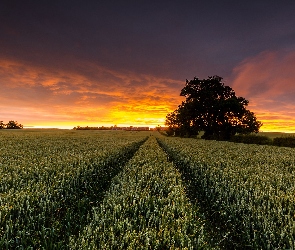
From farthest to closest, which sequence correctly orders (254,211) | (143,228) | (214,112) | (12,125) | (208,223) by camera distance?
(12,125), (214,112), (208,223), (254,211), (143,228)

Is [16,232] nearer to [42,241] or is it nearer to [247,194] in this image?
[42,241]

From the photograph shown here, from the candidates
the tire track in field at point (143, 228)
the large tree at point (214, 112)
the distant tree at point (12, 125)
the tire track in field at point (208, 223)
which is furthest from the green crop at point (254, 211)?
the distant tree at point (12, 125)

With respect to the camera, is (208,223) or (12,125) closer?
(208,223)

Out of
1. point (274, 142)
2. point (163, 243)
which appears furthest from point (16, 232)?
point (274, 142)

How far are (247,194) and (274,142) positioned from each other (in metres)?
36.0

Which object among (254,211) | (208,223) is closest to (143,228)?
(254,211)

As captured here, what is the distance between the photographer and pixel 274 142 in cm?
3750

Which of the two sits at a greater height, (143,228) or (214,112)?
(214,112)

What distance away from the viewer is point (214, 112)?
52.9 meters

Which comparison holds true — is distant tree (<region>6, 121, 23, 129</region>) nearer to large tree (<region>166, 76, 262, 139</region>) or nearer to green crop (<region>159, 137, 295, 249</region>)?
large tree (<region>166, 76, 262, 139</region>)

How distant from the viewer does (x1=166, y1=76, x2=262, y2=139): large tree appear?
5034cm

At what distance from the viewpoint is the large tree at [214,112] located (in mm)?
50344

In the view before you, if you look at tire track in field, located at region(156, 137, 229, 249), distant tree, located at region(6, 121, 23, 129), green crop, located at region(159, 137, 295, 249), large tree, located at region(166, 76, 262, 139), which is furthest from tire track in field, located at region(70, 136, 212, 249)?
distant tree, located at region(6, 121, 23, 129)

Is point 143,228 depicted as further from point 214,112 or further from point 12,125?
point 12,125
